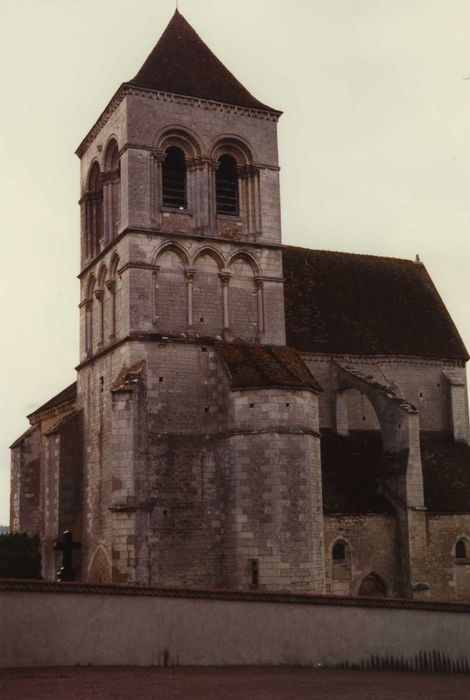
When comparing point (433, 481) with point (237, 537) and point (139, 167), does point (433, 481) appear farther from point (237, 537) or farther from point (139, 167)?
point (139, 167)

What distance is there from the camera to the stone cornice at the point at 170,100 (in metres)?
30.1

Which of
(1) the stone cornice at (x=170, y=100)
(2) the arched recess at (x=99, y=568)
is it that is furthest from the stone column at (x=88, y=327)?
(2) the arched recess at (x=99, y=568)

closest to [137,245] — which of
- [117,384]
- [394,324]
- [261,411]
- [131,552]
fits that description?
[117,384]

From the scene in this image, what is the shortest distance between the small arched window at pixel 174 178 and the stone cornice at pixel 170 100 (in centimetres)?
158

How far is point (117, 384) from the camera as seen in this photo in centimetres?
2805

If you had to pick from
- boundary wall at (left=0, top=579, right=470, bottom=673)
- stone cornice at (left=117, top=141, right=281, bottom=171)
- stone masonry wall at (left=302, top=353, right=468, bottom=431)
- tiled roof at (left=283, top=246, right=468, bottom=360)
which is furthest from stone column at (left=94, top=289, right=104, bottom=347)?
boundary wall at (left=0, top=579, right=470, bottom=673)

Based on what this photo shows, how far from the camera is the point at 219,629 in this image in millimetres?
17766

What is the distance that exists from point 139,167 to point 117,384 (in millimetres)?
6941

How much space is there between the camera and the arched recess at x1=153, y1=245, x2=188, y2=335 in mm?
29203

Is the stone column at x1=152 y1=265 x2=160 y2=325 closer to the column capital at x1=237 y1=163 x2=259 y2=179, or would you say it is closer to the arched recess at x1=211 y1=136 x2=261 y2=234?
the arched recess at x1=211 y1=136 x2=261 y2=234

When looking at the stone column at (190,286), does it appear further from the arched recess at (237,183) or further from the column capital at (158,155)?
the column capital at (158,155)

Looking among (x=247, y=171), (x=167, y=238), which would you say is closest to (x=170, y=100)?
(x=247, y=171)

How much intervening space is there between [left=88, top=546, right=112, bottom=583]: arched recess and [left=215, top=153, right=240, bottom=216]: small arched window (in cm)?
1156

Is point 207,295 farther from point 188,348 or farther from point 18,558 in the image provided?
point 18,558
